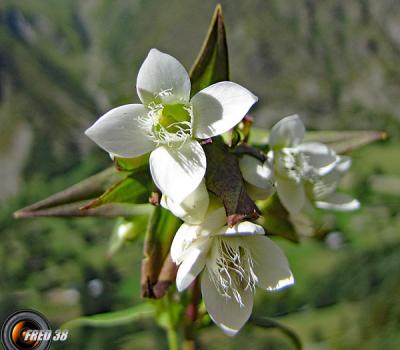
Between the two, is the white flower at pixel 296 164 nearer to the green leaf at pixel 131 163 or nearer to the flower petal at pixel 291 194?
the flower petal at pixel 291 194

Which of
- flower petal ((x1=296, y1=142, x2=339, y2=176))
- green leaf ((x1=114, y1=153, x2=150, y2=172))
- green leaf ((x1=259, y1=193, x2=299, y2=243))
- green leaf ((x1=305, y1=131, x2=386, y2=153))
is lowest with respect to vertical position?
Result: green leaf ((x1=259, y1=193, x2=299, y2=243))

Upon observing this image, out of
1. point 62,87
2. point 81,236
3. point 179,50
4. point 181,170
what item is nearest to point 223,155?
point 181,170

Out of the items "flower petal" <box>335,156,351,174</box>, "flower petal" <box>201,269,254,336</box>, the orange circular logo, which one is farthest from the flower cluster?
the orange circular logo

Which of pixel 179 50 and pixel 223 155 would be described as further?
pixel 179 50

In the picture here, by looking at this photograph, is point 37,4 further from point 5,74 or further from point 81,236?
point 81,236

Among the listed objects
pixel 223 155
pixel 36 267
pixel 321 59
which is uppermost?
pixel 223 155

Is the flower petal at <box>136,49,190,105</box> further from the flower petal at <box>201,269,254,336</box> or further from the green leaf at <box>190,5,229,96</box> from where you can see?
the flower petal at <box>201,269,254,336</box>
